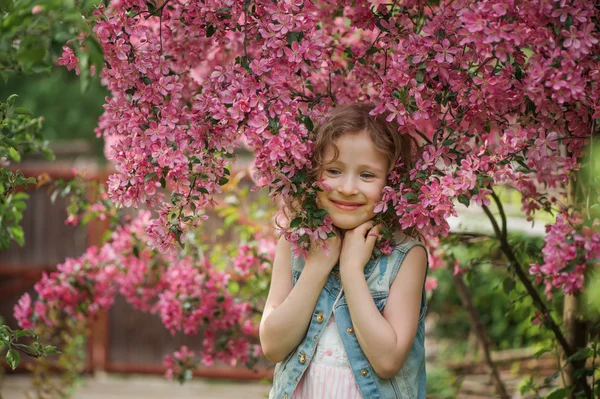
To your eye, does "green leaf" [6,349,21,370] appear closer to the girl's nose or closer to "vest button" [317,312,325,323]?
"vest button" [317,312,325,323]

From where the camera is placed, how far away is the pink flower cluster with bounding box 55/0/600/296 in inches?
74.4

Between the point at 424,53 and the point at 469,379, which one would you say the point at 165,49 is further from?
the point at 469,379

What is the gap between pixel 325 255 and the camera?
6.99 ft

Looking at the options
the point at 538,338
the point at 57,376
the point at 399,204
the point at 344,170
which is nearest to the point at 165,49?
the point at 344,170

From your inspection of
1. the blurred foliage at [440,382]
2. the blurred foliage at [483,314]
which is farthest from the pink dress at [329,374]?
the blurred foliage at [483,314]

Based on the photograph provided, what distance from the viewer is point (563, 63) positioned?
181cm

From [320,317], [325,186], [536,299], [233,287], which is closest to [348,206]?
[325,186]

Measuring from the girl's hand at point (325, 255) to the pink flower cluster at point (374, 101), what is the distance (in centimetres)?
9

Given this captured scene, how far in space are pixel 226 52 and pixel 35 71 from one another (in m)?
1.24

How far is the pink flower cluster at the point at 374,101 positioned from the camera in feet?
6.20

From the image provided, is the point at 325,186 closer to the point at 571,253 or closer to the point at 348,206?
the point at 348,206

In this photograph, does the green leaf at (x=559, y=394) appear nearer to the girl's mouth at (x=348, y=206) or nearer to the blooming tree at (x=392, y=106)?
the blooming tree at (x=392, y=106)

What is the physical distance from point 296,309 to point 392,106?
0.63 meters

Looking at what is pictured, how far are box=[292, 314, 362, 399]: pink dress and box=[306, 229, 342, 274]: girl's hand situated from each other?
156 mm
